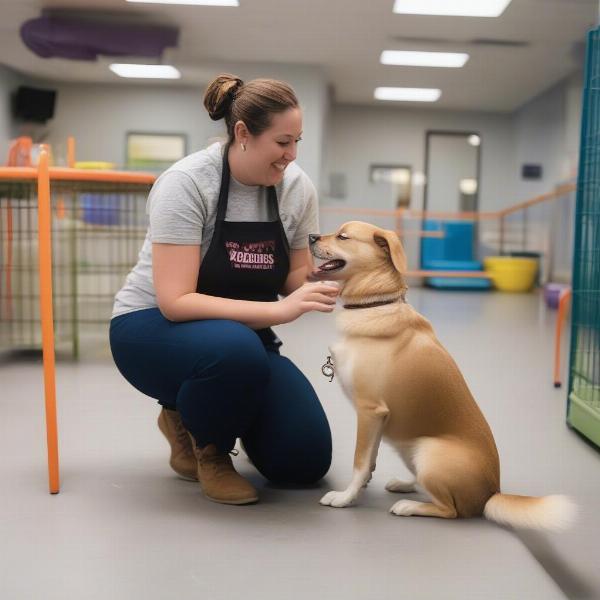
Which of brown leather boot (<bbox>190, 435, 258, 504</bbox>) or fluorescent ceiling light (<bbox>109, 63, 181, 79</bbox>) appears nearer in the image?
brown leather boot (<bbox>190, 435, 258, 504</bbox>)

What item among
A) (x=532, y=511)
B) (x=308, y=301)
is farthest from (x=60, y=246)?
(x=532, y=511)

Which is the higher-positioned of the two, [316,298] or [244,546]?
[316,298]

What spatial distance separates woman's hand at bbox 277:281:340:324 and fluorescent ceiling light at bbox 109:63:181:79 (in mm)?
7129

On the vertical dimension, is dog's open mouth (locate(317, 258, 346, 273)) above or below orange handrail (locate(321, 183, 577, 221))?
below

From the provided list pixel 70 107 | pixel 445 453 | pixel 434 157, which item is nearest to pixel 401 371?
pixel 445 453

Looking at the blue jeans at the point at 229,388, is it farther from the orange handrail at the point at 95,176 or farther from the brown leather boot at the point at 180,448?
the orange handrail at the point at 95,176

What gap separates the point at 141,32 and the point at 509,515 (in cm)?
684

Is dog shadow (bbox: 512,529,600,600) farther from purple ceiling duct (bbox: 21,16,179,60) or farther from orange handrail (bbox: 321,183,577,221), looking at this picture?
orange handrail (bbox: 321,183,577,221)

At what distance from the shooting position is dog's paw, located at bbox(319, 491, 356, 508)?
A: 1472 mm

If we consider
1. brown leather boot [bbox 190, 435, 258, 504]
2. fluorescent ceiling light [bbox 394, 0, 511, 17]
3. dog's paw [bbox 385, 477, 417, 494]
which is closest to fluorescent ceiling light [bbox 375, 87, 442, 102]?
fluorescent ceiling light [bbox 394, 0, 511, 17]

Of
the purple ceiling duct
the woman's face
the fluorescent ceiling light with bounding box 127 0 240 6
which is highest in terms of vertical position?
the fluorescent ceiling light with bounding box 127 0 240 6

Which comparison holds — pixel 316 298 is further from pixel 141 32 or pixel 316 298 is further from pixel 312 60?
pixel 312 60

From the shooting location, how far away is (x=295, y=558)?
1234 mm

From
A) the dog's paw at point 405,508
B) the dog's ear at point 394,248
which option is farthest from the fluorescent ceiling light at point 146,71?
the dog's paw at point 405,508
